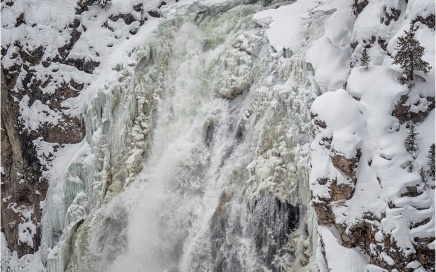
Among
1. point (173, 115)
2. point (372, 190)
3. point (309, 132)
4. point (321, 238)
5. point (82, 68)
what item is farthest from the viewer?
point (82, 68)

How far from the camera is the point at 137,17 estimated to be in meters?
A: 13.1

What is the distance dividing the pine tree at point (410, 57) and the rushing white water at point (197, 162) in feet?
7.61

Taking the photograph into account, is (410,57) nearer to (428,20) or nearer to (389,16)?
(428,20)

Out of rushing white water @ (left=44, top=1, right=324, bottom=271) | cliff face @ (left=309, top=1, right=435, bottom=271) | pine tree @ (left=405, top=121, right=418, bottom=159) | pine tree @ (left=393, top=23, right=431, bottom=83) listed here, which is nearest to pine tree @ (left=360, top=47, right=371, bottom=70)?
cliff face @ (left=309, top=1, right=435, bottom=271)

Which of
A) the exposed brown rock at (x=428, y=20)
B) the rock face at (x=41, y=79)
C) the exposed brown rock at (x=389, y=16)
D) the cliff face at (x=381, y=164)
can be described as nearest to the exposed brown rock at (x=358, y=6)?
the exposed brown rock at (x=389, y=16)

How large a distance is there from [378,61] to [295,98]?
6.50 feet

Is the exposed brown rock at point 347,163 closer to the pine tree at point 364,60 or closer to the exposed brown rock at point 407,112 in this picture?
the exposed brown rock at point 407,112

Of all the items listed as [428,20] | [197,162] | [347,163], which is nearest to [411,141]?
[347,163]

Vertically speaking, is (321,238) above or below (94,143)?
above

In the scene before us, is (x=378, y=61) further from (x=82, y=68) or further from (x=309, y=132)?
(x=82, y=68)

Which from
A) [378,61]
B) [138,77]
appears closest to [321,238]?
[378,61]

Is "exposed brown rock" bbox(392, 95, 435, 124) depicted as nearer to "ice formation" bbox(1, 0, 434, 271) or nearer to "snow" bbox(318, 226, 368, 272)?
"ice formation" bbox(1, 0, 434, 271)

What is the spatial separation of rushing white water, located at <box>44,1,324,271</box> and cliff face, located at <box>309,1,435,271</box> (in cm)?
142

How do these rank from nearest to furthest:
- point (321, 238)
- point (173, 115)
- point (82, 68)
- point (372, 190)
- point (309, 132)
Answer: point (372, 190) → point (321, 238) → point (309, 132) → point (173, 115) → point (82, 68)
